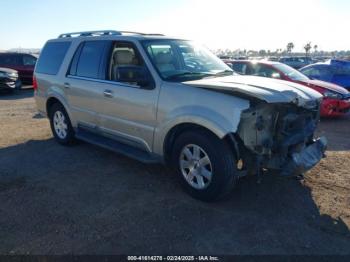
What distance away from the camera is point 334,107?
327 inches

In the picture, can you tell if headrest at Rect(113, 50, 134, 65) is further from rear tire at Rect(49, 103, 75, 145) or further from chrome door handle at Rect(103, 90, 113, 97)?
rear tire at Rect(49, 103, 75, 145)

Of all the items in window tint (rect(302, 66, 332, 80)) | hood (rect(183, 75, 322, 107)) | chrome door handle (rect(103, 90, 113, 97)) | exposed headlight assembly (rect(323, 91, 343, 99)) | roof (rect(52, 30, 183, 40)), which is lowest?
exposed headlight assembly (rect(323, 91, 343, 99))

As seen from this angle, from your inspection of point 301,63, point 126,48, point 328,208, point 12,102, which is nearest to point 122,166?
point 126,48

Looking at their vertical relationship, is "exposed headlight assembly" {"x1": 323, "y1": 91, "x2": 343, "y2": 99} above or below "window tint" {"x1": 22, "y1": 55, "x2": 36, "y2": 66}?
above

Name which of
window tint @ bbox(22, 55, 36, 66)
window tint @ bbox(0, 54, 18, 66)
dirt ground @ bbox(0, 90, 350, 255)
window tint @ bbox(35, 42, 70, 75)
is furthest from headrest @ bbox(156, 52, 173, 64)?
window tint @ bbox(0, 54, 18, 66)

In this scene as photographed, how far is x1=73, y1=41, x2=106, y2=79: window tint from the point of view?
16.5ft

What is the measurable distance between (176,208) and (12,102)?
10.5m

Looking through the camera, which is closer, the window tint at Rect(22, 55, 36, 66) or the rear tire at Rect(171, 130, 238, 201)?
the rear tire at Rect(171, 130, 238, 201)

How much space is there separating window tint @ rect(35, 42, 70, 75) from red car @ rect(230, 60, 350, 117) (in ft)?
12.8

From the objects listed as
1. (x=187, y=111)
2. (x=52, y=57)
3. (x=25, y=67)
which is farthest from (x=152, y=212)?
(x=25, y=67)

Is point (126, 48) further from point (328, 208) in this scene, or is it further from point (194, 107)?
point (328, 208)

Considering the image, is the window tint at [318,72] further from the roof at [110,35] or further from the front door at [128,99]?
the front door at [128,99]

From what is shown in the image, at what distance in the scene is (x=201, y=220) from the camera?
352 centimetres

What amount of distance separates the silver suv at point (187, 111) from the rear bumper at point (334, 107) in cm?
447
